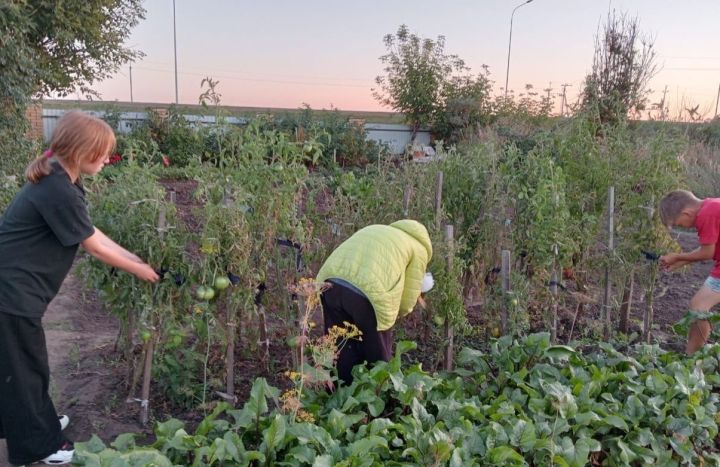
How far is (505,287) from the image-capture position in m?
4.14

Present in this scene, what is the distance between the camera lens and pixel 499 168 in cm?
459

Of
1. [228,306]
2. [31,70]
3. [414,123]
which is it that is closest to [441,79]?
[414,123]

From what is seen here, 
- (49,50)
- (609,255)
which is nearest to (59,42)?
(49,50)

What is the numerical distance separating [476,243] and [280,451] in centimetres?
258

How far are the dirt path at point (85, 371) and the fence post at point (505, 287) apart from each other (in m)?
2.38

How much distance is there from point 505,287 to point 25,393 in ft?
9.28

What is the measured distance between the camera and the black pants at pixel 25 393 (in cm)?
284

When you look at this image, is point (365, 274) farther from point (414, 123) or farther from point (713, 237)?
point (414, 123)

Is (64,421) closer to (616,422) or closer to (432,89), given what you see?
(616,422)

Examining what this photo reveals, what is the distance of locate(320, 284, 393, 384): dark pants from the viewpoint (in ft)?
10.5

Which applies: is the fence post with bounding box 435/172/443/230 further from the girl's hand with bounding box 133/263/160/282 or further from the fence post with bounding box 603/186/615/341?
the girl's hand with bounding box 133/263/160/282

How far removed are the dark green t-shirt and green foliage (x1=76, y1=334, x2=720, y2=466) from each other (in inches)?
31.8

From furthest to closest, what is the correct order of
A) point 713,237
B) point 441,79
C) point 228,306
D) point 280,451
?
point 441,79, point 713,237, point 228,306, point 280,451

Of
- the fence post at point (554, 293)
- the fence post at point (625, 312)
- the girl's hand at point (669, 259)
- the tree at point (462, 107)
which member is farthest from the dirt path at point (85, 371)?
the tree at point (462, 107)
